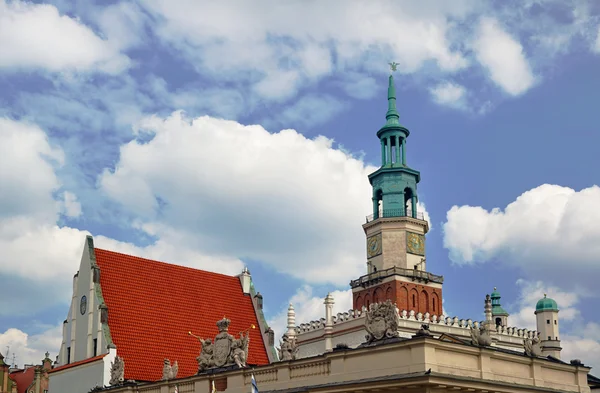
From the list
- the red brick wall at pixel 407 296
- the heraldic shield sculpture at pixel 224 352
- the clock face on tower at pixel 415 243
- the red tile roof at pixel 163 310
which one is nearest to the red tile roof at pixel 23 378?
the red tile roof at pixel 163 310

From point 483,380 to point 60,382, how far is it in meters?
31.3

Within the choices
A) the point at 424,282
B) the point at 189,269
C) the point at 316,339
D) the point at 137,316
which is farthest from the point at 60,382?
the point at 424,282

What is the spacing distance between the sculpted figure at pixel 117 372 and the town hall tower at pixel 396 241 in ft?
167

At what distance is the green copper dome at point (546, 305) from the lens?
11124 cm

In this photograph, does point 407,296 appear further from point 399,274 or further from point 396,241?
point 396,241

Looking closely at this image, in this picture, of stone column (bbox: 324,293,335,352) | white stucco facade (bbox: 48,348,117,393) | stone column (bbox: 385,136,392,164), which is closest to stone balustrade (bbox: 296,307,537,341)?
stone column (bbox: 324,293,335,352)

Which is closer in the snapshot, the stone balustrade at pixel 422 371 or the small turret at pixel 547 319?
the stone balustrade at pixel 422 371

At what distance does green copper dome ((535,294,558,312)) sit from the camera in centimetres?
11124

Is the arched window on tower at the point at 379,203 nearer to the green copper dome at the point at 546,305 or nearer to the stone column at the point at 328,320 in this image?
the stone column at the point at 328,320

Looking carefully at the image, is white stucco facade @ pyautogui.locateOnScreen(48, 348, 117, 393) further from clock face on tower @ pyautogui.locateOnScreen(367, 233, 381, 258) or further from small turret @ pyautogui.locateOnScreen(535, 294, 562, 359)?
small turret @ pyautogui.locateOnScreen(535, 294, 562, 359)

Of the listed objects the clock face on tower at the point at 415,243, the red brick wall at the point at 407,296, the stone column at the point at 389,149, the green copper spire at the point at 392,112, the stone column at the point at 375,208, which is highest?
the green copper spire at the point at 392,112

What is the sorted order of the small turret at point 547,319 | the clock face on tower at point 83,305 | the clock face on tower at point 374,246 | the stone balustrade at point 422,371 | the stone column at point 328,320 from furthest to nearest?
the small turret at point 547,319 < the clock face on tower at point 374,246 < the stone column at point 328,320 < the clock face on tower at point 83,305 < the stone balustrade at point 422,371

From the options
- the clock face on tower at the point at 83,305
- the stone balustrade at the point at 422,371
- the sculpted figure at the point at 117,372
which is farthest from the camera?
the clock face on tower at the point at 83,305

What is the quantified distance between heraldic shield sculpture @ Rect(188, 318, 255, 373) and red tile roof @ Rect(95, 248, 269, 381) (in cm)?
829
